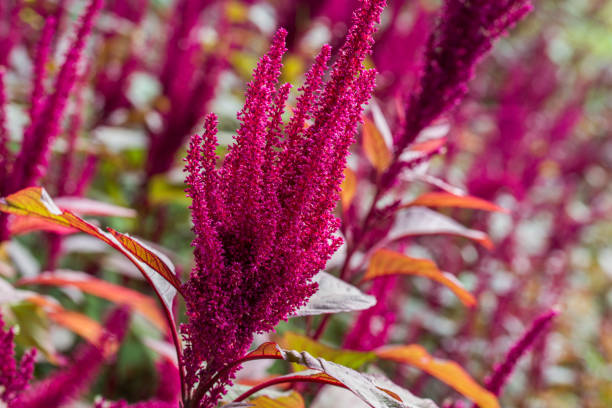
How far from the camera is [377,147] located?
1.16m

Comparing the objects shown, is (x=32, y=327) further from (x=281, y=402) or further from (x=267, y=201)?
(x=267, y=201)

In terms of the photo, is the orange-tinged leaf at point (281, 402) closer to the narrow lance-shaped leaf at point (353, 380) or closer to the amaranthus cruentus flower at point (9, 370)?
the narrow lance-shaped leaf at point (353, 380)

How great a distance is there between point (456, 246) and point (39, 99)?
2.66 meters

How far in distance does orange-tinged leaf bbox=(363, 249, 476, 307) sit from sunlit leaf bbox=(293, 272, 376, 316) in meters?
0.24

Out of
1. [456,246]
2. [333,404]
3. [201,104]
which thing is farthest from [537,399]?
[201,104]

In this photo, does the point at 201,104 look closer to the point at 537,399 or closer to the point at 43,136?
the point at 43,136

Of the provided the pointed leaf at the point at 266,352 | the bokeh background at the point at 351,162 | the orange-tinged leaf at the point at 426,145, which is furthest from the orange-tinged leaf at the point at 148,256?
the orange-tinged leaf at the point at 426,145

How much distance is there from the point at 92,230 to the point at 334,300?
0.32m

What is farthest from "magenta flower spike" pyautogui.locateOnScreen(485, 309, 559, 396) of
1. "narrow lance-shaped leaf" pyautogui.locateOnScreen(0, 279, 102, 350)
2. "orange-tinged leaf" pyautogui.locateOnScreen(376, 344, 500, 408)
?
"narrow lance-shaped leaf" pyautogui.locateOnScreen(0, 279, 102, 350)

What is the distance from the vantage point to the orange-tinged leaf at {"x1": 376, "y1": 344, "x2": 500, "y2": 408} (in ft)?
2.90

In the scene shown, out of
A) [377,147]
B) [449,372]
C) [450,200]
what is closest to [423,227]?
[450,200]

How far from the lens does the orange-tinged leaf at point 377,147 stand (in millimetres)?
1155

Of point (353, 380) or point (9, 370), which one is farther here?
point (9, 370)

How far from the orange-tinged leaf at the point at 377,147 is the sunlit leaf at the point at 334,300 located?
0.37 metres
